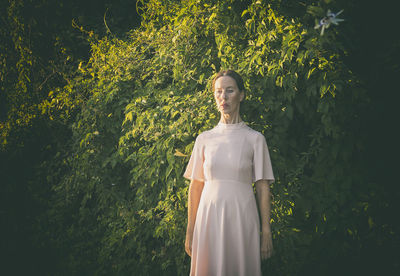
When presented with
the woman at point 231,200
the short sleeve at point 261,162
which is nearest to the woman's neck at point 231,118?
the woman at point 231,200

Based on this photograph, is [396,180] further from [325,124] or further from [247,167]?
[247,167]

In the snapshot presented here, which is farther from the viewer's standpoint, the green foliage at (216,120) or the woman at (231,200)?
the green foliage at (216,120)

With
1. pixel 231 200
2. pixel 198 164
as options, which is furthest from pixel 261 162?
pixel 198 164

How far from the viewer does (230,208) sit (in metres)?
2.37

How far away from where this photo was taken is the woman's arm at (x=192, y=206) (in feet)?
8.39

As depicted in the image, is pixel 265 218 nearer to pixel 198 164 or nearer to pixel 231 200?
pixel 231 200

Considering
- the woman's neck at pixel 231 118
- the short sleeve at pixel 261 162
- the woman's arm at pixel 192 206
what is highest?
the woman's neck at pixel 231 118

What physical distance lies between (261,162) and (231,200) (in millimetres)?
313

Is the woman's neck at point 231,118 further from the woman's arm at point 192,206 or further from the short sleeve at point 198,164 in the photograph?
the woman's arm at point 192,206

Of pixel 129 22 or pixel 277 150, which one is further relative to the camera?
pixel 129 22

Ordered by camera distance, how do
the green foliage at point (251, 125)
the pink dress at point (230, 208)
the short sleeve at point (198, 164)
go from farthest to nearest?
1. the green foliage at point (251, 125)
2. the short sleeve at point (198, 164)
3. the pink dress at point (230, 208)

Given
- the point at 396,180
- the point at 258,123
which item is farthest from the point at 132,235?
the point at 396,180

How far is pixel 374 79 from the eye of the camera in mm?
3041

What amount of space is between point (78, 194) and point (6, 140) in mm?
1418
